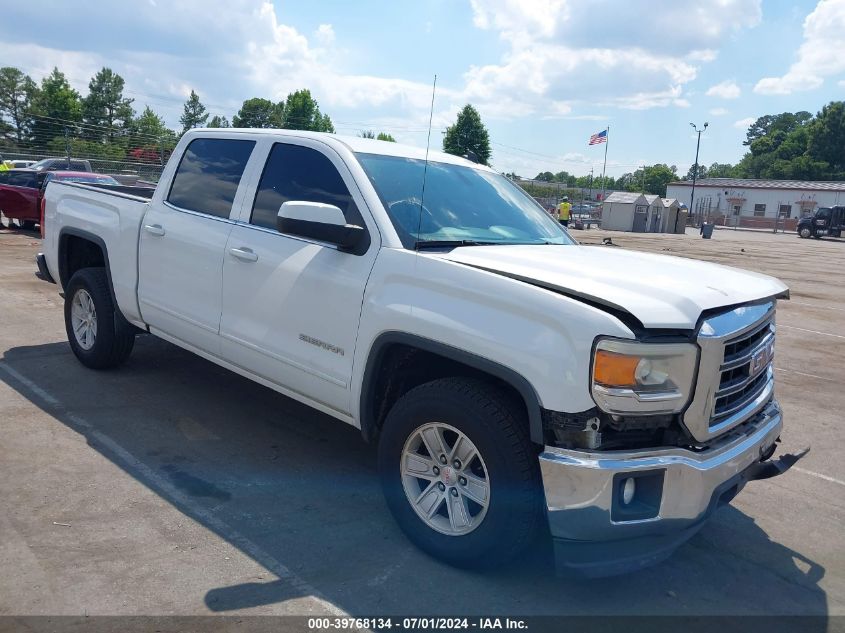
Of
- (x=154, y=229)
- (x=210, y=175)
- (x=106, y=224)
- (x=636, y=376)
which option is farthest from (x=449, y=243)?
(x=106, y=224)

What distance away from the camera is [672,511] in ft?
9.80

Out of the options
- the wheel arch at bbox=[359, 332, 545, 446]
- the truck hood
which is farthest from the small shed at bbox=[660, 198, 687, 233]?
the wheel arch at bbox=[359, 332, 545, 446]

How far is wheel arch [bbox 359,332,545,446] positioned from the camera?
329cm

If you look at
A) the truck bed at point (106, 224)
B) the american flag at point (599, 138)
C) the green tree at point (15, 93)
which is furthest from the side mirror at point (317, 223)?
the green tree at point (15, 93)

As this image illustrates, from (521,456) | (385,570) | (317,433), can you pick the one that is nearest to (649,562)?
(521,456)

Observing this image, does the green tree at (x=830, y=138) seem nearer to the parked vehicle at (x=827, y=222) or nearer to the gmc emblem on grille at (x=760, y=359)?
the parked vehicle at (x=827, y=222)

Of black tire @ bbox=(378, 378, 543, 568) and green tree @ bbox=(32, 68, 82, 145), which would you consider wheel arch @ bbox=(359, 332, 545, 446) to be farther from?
green tree @ bbox=(32, 68, 82, 145)

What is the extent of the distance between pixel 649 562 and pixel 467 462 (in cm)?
87

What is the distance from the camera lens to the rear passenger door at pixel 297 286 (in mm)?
3885

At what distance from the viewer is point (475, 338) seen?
323 centimetres

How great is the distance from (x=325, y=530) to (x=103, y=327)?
125 inches

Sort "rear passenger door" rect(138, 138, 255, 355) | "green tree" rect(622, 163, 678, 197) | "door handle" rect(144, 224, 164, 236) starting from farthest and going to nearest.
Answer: "green tree" rect(622, 163, 678, 197), "door handle" rect(144, 224, 164, 236), "rear passenger door" rect(138, 138, 255, 355)

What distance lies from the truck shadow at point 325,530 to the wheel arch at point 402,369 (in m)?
0.62

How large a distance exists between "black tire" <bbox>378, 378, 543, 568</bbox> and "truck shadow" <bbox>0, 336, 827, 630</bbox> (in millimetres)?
155
